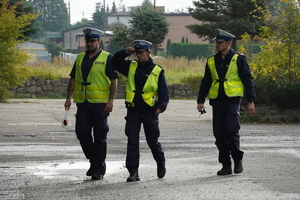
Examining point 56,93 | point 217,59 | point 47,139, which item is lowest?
point 56,93

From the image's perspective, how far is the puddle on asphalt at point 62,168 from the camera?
327 inches

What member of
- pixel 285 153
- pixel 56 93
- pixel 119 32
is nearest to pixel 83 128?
pixel 285 153

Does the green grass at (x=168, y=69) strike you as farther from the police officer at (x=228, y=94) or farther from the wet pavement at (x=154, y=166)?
the police officer at (x=228, y=94)

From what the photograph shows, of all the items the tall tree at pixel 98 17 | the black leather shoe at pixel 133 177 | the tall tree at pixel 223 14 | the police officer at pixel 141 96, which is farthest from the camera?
the tall tree at pixel 98 17

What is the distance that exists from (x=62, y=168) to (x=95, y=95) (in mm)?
1321

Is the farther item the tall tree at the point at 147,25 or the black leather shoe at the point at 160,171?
the tall tree at the point at 147,25

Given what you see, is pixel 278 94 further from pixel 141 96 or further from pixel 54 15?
pixel 54 15

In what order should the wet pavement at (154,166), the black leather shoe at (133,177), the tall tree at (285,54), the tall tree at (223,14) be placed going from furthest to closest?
1. the tall tree at (223,14)
2. the tall tree at (285,54)
3. the black leather shoe at (133,177)
4. the wet pavement at (154,166)

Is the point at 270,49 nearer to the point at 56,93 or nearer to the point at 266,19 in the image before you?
the point at 266,19

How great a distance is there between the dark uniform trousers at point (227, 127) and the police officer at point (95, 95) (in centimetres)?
141

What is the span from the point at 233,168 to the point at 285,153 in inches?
71.6

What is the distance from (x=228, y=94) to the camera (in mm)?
8266

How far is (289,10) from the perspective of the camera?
16.4 metres

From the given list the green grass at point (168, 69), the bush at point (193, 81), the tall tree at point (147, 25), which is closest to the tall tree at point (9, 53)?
the green grass at point (168, 69)
